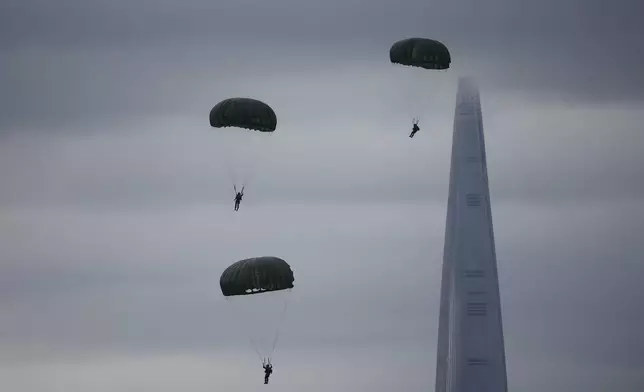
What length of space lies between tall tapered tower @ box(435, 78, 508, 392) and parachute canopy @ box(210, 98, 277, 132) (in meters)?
21.3

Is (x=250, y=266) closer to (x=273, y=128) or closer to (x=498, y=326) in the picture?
(x=273, y=128)

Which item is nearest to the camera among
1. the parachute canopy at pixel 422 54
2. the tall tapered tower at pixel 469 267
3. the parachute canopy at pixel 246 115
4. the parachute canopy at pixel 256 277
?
the parachute canopy at pixel 256 277

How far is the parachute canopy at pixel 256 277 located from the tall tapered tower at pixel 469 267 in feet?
72.9

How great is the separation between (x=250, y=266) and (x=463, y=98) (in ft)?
94.8

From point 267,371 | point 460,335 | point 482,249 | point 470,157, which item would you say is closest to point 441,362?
point 460,335

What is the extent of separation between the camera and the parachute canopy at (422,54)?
269ft

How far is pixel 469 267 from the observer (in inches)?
3691

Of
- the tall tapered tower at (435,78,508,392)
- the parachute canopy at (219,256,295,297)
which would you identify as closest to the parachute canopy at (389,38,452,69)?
the tall tapered tower at (435,78,508,392)

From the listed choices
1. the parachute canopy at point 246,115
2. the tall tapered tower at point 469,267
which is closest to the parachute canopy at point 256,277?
the parachute canopy at point 246,115

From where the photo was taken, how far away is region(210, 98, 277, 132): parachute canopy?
78.4 m

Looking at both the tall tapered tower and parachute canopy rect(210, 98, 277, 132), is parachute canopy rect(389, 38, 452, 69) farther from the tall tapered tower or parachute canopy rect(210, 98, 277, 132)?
parachute canopy rect(210, 98, 277, 132)

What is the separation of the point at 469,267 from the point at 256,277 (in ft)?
86.1

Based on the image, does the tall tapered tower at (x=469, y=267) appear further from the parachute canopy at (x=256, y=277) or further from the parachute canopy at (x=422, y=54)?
the parachute canopy at (x=256, y=277)

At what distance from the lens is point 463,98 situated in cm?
9288
